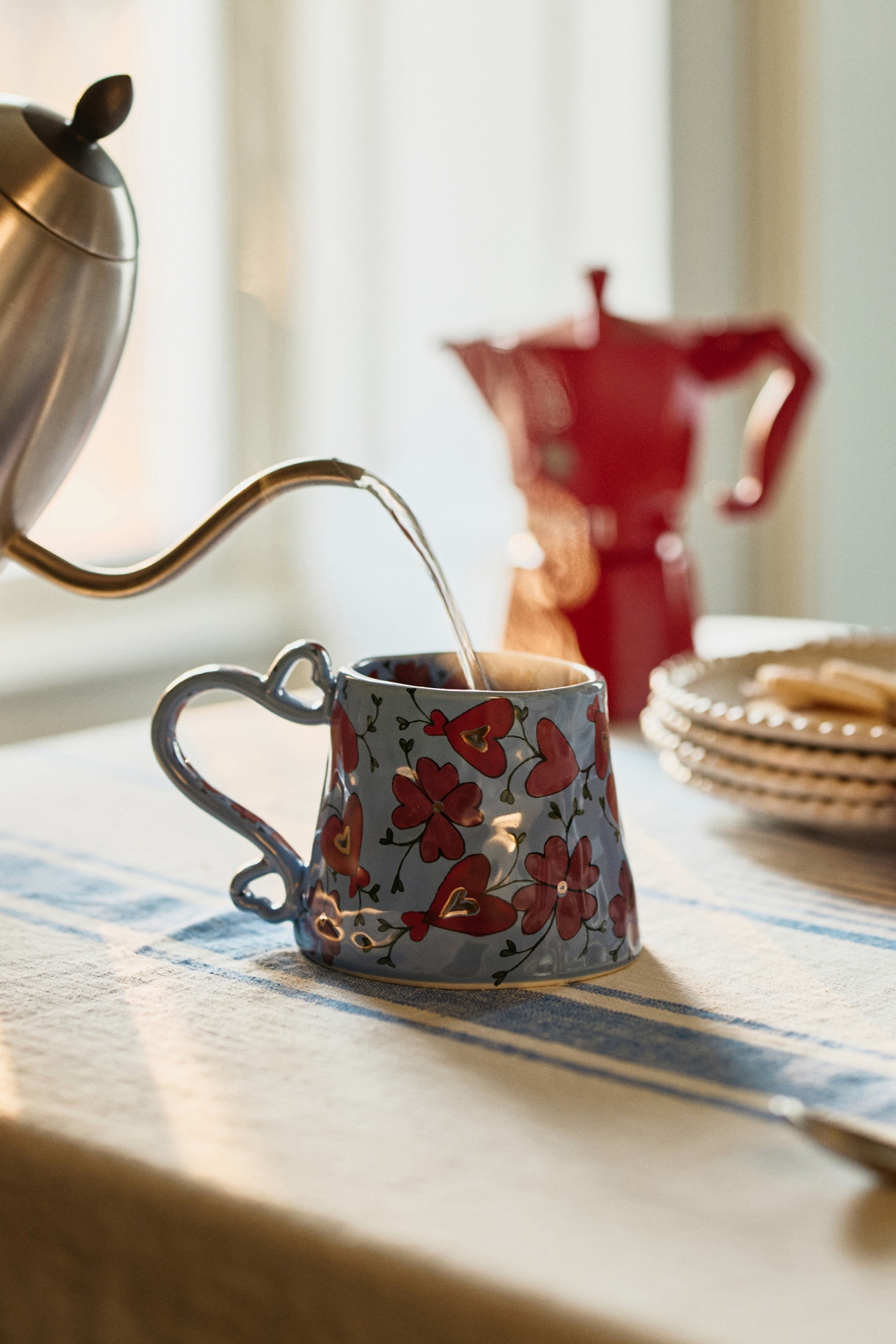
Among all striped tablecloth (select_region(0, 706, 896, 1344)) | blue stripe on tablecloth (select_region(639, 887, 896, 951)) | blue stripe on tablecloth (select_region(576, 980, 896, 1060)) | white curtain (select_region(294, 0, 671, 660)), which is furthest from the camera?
white curtain (select_region(294, 0, 671, 660))

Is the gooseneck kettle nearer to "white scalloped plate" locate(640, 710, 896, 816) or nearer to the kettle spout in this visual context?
the kettle spout

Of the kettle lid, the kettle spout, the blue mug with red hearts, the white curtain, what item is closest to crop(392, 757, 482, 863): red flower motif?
the blue mug with red hearts

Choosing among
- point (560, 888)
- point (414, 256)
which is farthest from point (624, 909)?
point (414, 256)

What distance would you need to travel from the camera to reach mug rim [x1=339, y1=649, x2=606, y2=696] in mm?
472

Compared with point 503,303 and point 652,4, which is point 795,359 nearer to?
point 503,303

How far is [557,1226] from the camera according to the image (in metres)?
0.32

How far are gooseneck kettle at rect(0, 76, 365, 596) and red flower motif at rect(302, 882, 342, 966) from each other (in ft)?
0.43

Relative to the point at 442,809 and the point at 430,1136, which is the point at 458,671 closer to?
the point at 442,809

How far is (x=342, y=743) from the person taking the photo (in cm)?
49

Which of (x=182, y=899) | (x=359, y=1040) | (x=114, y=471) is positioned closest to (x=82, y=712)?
(x=114, y=471)

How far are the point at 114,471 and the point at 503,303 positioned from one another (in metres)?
0.57

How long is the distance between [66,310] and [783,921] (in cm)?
35

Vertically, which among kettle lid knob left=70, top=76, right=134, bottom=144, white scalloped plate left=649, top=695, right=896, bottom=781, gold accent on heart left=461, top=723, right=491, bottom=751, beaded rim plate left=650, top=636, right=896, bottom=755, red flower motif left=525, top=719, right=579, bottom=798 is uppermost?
kettle lid knob left=70, top=76, right=134, bottom=144

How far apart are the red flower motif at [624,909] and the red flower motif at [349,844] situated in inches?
3.4
